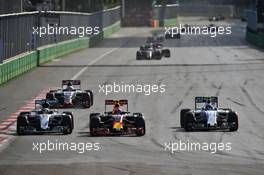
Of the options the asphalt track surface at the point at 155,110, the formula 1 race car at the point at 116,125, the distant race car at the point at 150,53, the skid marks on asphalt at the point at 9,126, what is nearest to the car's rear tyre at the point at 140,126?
the formula 1 race car at the point at 116,125

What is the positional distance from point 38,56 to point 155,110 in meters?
24.0

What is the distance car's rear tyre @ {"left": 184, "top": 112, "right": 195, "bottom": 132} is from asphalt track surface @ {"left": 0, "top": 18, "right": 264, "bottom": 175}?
23 centimetres

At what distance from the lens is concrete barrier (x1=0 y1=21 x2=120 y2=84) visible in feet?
141

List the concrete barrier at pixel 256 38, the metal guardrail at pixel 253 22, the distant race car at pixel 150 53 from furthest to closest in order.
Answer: the metal guardrail at pixel 253 22 → the concrete barrier at pixel 256 38 → the distant race car at pixel 150 53

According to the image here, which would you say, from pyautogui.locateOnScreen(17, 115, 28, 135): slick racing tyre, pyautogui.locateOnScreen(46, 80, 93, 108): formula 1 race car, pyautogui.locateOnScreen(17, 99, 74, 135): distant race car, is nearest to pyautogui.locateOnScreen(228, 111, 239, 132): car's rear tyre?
pyautogui.locateOnScreen(17, 99, 74, 135): distant race car

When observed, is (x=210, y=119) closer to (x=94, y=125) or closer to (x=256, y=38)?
(x=94, y=125)

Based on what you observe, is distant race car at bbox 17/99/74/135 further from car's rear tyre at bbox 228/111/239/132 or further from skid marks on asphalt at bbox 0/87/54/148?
car's rear tyre at bbox 228/111/239/132

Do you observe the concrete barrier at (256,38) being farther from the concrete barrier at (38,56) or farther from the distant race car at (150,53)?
the distant race car at (150,53)

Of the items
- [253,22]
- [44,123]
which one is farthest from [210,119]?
[253,22]

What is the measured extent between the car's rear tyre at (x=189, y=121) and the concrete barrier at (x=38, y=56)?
1767 centimetres

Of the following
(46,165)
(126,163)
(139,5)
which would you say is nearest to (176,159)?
(126,163)

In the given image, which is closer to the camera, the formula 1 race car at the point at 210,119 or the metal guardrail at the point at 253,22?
the formula 1 race car at the point at 210,119

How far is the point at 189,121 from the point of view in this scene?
25547 mm

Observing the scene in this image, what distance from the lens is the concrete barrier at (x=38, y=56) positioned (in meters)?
43.1
